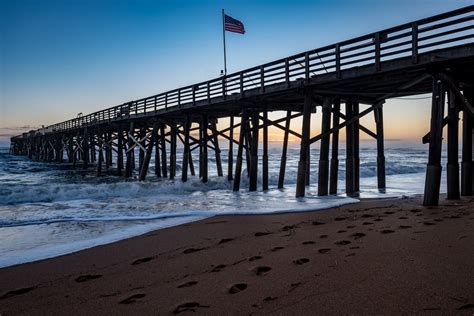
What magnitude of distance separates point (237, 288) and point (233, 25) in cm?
1499

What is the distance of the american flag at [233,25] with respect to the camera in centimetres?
1557

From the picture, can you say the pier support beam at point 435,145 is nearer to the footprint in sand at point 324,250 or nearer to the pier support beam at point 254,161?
the footprint in sand at point 324,250

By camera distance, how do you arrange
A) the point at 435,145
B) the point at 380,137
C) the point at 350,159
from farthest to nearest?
the point at 380,137, the point at 350,159, the point at 435,145

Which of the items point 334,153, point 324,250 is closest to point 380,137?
point 334,153

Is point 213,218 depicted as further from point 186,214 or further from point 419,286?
point 419,286

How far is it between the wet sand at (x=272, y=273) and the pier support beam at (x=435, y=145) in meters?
1.60

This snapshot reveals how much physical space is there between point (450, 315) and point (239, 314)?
1.20 meters

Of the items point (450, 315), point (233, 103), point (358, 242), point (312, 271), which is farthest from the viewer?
point (233, 103)

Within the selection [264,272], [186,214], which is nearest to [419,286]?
[264,272]

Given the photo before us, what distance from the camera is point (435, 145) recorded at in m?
6.66

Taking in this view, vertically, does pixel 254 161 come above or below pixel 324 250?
above

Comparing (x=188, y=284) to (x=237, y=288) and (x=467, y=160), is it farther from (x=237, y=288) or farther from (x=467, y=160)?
(x=467, y=160)

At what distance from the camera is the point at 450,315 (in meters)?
1.85

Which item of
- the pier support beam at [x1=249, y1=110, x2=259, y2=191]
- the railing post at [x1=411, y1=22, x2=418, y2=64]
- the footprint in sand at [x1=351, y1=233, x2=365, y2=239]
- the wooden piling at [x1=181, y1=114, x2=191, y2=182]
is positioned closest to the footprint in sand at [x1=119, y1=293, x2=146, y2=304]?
the footprint in sand at [x1=351, y1=233, x2=365, y2=239]
